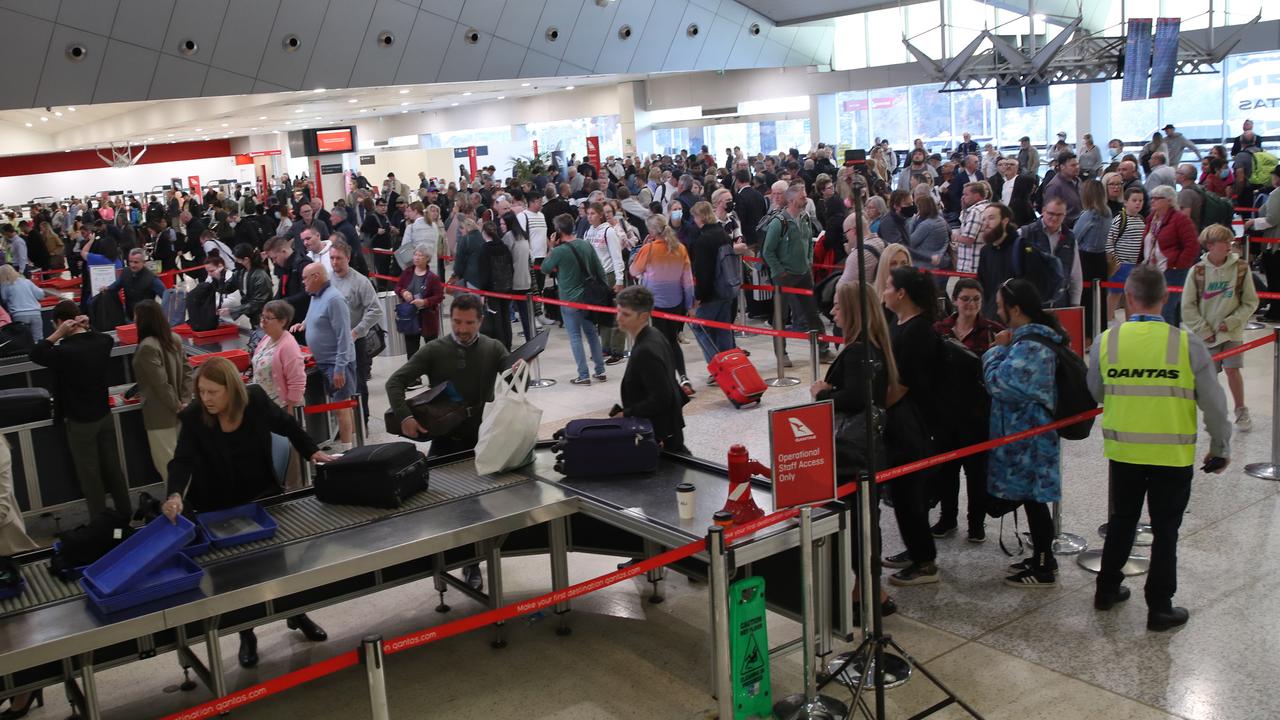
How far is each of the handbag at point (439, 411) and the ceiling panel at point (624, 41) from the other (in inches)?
871

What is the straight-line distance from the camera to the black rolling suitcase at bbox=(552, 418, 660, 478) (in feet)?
16.8

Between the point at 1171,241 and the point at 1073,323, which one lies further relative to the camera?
the point at 1171,241

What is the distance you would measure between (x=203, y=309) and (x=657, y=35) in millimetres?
20144

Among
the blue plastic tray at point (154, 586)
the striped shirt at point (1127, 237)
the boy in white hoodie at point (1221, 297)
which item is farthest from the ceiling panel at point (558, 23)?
the blue plastic tray at point (154, 586)

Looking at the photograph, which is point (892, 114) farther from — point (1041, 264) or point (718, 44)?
point (1041, 264)

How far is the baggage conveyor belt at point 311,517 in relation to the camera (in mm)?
4082

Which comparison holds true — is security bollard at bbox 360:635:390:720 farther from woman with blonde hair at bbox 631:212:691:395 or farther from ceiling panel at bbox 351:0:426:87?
ceiling panel at bbox 351:0:426:87

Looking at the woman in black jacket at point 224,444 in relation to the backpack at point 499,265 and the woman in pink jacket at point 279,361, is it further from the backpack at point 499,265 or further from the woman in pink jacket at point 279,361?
the backpack at point 499,265

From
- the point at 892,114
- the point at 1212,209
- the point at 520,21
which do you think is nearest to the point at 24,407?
the point at 1212,209

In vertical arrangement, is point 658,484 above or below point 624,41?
below

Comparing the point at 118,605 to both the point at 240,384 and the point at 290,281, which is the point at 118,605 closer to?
the point at 240,384

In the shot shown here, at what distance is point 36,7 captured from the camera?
17.9 meters

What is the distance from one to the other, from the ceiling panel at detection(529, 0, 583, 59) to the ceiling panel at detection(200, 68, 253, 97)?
22.4 ft

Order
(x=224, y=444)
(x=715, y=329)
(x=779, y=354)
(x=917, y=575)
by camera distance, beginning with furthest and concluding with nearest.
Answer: (x=715, y=329) → (x=779, y=354) → (x=917, y=575) → (x=224, y=444)
